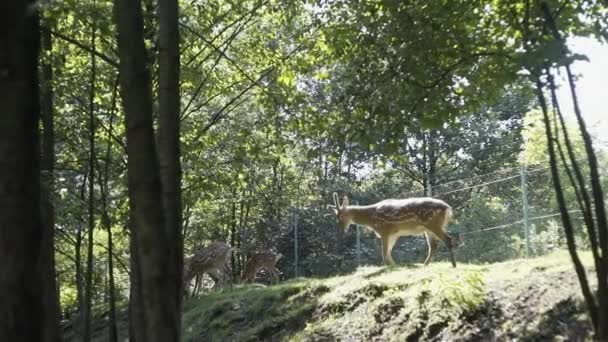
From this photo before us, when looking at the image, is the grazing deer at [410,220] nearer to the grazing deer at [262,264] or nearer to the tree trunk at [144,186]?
the grazing deer at [262,264]

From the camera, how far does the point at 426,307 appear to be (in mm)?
8648

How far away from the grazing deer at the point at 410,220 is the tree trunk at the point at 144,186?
8.50 m

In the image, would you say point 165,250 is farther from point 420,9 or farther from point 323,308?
point 323,308

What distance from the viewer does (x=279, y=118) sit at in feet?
28.3

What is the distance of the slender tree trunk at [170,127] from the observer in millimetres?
4891

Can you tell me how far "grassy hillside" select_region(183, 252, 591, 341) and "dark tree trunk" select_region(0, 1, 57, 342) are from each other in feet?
17.4

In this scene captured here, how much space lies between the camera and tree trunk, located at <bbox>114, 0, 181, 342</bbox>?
3803 millimetres

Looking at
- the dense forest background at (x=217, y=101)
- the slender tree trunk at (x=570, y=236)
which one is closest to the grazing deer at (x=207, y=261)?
the dense forest background at (x=217, y=101)

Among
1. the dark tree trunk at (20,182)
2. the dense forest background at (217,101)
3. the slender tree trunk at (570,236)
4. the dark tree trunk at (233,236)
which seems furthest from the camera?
the dark tree trunk at (233,236)

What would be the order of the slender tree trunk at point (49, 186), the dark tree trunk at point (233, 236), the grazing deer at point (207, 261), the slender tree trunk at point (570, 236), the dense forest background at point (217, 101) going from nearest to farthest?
1. the dense forest background at point (217, 101)
2. the slender tree trunk at point (570, 236)
3. the slender tree trunk at point (49, 186)
4. the grazing deer at point (207, 261)
5. the dark tree trunk at point (233, 236)

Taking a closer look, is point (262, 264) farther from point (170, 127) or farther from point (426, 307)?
point (170, 127)

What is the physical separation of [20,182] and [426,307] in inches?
253

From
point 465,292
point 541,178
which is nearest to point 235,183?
point 465,292

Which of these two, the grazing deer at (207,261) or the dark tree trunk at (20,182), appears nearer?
the dark tree trunk at (20,182)
